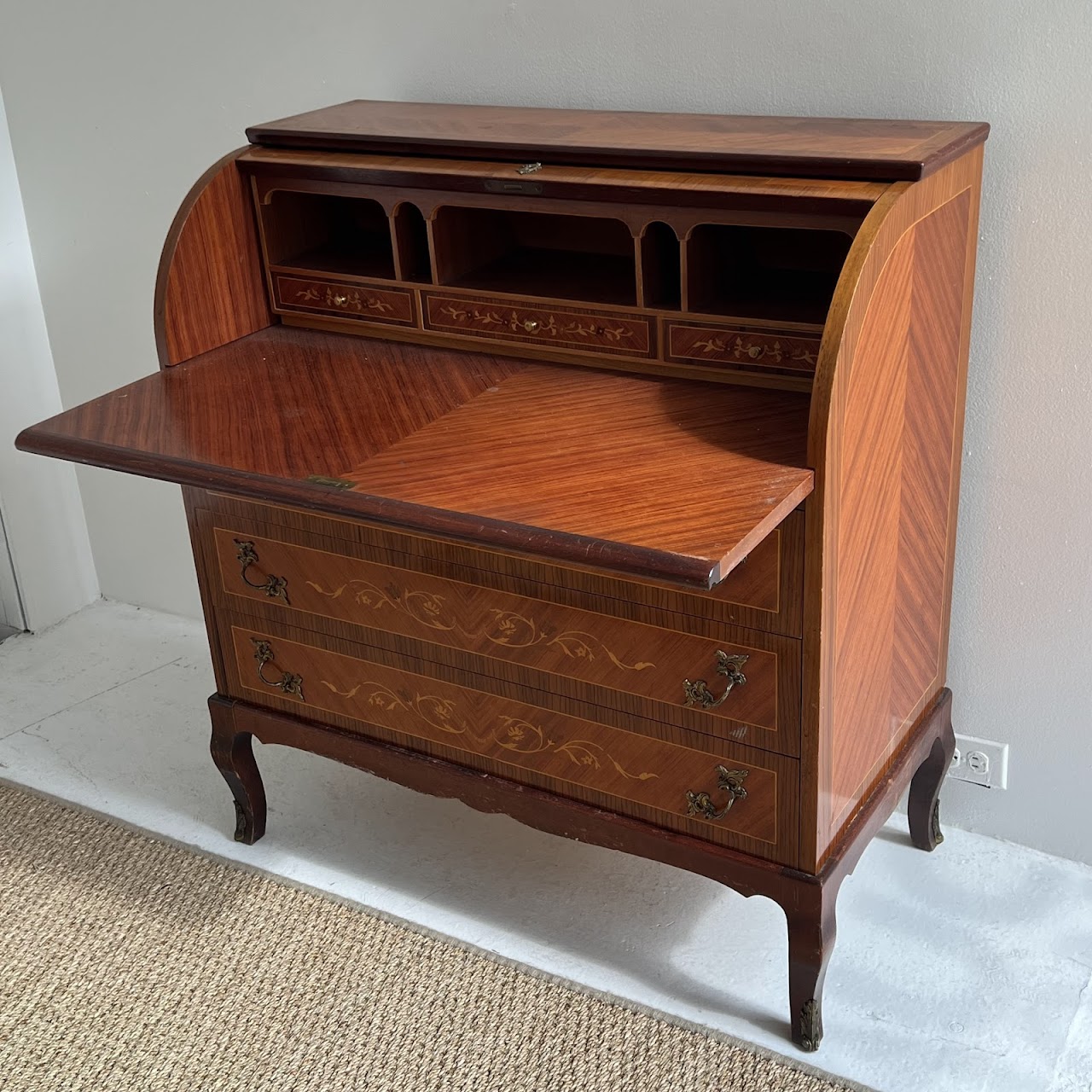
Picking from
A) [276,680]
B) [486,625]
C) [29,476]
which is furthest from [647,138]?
[29,476]

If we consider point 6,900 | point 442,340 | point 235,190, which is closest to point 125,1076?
point 6,900

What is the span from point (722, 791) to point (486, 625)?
40 centimetres

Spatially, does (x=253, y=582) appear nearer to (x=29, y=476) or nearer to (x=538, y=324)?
(x=538, y=324)

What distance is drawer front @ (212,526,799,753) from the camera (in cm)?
179

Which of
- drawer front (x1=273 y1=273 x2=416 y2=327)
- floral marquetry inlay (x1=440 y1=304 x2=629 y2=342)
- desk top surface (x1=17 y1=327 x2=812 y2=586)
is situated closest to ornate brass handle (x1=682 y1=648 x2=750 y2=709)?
desk top surface (x1=17 y1=327 x2=812 y2=586)

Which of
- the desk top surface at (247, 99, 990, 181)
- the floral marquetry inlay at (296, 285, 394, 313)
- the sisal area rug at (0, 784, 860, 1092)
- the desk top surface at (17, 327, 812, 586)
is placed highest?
the desk top surface at (247, 99, 990, 181)

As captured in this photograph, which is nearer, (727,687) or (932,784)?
(727,687)

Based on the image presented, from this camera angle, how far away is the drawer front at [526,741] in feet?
6.15

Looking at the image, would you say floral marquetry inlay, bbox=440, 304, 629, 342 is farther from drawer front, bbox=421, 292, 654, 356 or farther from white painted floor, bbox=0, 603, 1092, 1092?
white painted floor, bbox=0, 603, 1092, 1092

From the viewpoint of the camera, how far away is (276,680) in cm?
225

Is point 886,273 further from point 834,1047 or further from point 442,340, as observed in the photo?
point 834,1047

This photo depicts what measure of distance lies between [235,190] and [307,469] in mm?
660

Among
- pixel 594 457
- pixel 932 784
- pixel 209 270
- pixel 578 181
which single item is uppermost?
pixel 578 181

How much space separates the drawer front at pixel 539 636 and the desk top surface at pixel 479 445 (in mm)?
234
